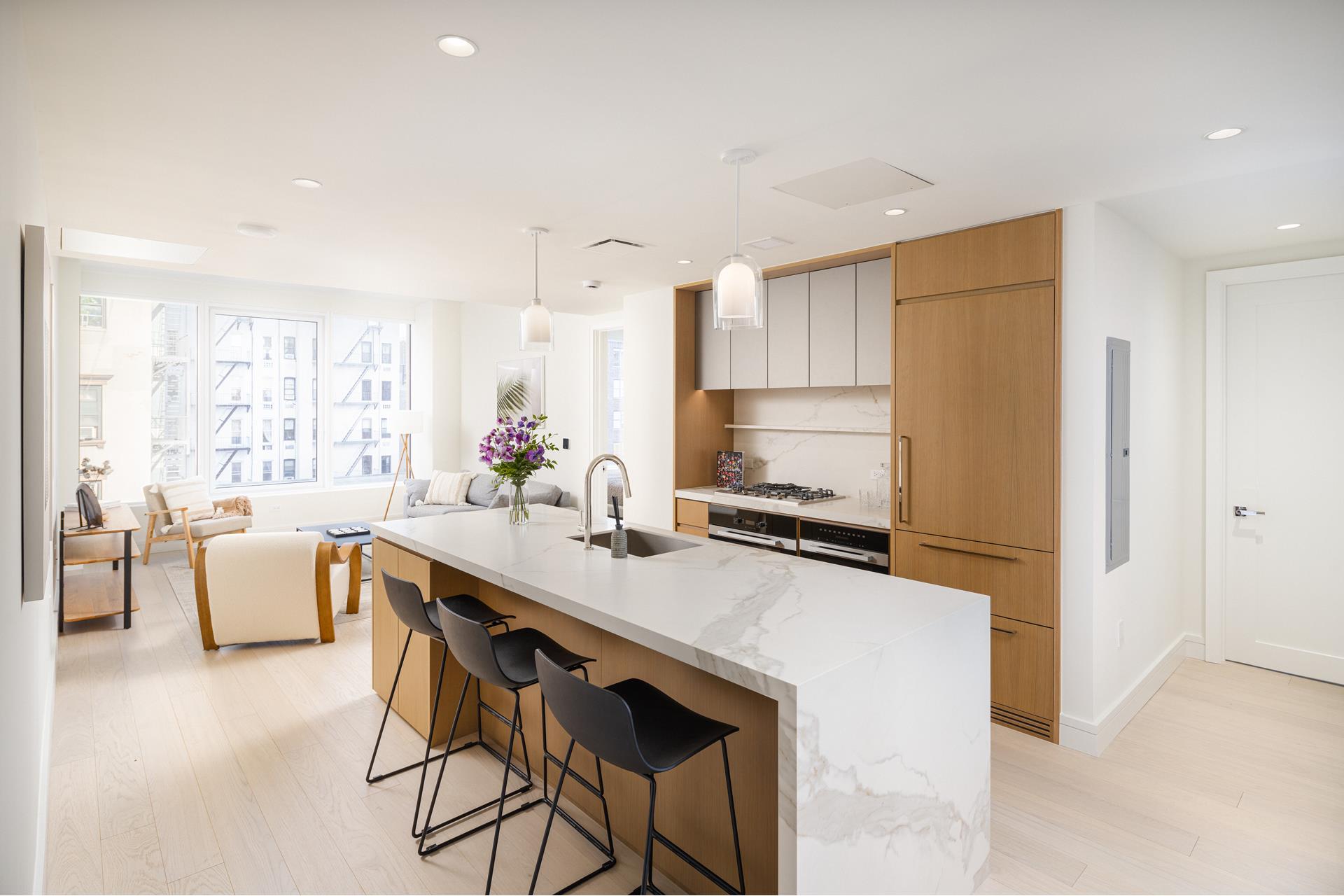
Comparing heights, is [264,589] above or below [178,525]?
below

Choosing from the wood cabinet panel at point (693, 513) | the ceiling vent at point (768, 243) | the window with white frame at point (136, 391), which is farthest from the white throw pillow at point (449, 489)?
the ceiling vent at point (768, 243)

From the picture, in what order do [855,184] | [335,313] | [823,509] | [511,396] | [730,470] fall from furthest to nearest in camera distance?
[335,313], [511,396], [730,470], [823,509], [855,184]

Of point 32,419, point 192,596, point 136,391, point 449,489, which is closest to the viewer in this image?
point 32,419

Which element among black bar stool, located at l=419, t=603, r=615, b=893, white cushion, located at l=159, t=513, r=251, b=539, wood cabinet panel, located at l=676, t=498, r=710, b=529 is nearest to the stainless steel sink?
black bar stool, located at l=419, t=603, r=615, b=893

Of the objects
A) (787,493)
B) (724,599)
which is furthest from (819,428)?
(724,599)

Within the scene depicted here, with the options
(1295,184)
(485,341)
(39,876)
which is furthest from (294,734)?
(485,341)

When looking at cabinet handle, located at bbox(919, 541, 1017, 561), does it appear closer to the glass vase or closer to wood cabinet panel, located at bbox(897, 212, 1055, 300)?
wood cabinet panel, located at bbox(897, 212, 1055, 300)

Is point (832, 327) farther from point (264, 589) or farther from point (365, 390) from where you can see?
point (365, 390)

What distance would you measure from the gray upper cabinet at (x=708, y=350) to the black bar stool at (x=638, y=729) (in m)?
3.10

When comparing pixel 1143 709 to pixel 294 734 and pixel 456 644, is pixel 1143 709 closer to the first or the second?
pixel 456 644

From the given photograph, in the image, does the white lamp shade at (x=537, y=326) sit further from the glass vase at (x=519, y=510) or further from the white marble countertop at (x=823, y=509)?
the white marble countertop at (x=823, y=509)

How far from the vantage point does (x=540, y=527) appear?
3.28 meters

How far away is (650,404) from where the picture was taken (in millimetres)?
5078

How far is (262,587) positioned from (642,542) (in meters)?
2.58
